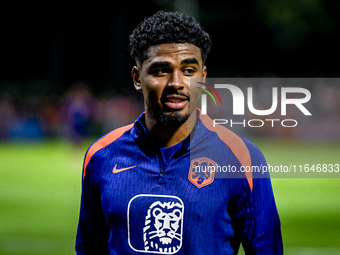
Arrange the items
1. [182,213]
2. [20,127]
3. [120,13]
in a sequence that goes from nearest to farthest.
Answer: [182,213] → [20,127] → [120,13]

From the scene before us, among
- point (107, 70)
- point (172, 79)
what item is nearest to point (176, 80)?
point (172, 79)

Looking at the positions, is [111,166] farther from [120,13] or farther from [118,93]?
[120,13]

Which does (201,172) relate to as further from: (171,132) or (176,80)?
(176,80)

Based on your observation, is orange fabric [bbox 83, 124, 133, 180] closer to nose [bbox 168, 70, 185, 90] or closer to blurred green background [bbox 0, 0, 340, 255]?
nose [bbox 168, 70, 185, 90]

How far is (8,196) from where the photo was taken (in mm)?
9695

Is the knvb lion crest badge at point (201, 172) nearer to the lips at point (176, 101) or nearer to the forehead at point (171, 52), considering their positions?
the lips at point (176, 101)

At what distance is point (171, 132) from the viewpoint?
2.45 metres

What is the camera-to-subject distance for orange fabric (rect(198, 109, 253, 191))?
225 cm

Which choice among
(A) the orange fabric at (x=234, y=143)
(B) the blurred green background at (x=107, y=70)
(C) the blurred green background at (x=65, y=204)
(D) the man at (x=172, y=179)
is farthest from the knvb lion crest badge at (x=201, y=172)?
(B) the blurred green background at (x=107, y=70)

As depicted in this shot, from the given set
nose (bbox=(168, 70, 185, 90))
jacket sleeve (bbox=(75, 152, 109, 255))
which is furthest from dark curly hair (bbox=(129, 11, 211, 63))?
jacket sleeve (bbox=(75, 152, 109, 255))

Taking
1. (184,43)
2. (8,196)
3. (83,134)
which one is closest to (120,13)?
(83,134)

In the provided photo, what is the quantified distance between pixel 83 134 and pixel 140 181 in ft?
41.6

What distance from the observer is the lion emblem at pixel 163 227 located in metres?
2.21

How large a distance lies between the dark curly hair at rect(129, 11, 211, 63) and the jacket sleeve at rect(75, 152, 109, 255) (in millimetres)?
732
